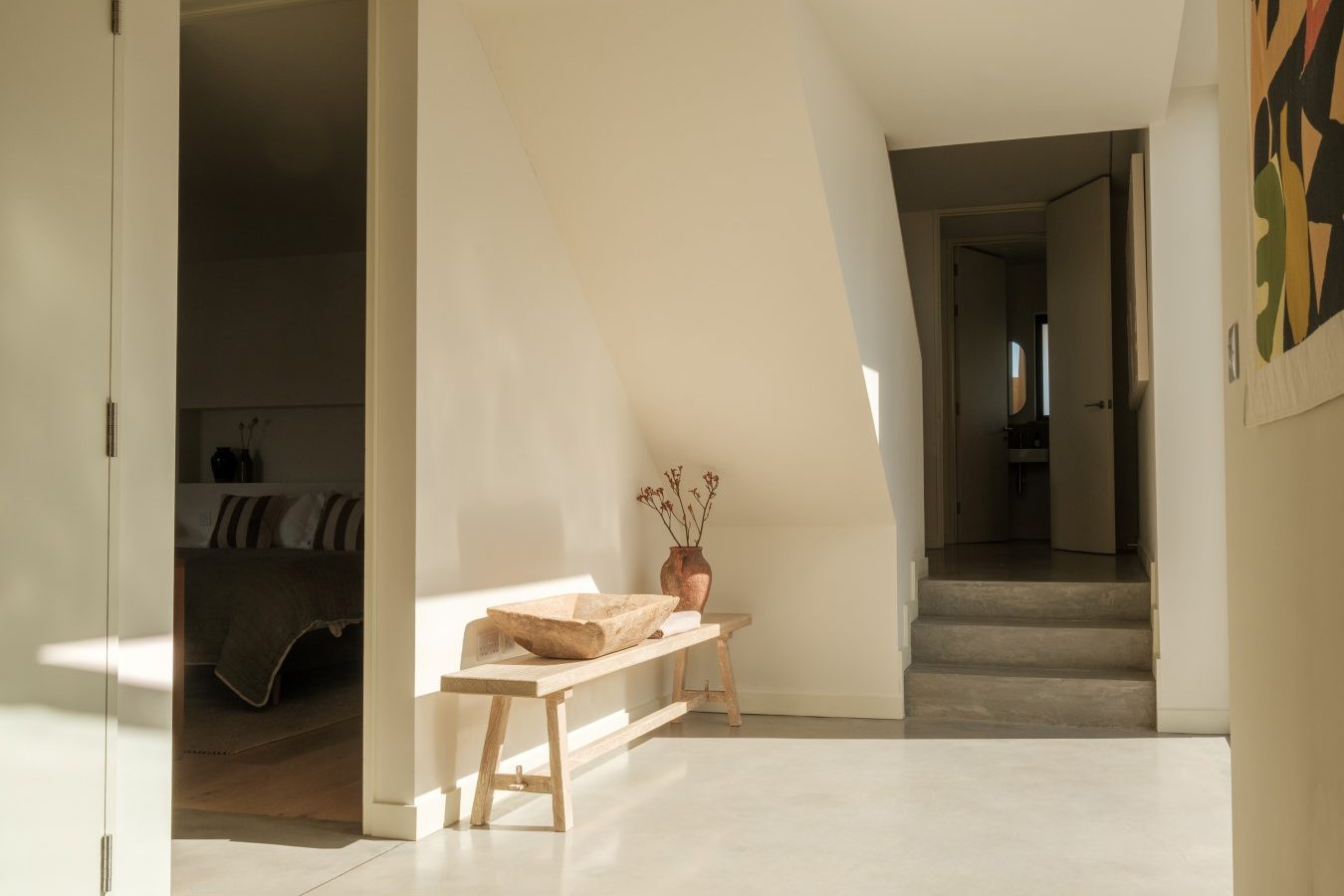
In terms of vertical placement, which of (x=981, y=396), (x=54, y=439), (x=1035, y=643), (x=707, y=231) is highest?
(x=707, y=231)

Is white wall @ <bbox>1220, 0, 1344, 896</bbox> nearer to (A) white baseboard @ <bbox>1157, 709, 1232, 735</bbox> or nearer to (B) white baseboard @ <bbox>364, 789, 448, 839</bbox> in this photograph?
(B) white baseboard @ <bbox>364, 789, 448, 839</bbox>

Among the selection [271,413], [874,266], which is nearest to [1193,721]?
[874,266]

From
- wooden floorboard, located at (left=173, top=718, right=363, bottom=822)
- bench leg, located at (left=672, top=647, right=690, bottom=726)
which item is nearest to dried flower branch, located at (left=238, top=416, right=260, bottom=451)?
wooden floorboard, located at (left=173, top=718, right=363, bottom=822)

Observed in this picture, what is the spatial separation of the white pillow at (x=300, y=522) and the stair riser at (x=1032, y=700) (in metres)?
3.67

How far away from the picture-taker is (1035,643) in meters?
5.28

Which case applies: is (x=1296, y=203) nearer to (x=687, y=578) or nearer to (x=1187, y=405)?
(x=687, y=578)

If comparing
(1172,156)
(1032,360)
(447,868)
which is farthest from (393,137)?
(1032,360)

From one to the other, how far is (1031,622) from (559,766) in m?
2.81

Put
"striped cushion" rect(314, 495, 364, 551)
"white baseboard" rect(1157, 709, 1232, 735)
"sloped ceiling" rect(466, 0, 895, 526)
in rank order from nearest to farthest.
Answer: "sloped ceiling" rect(466, 0, 895, 526), "white baseboard" rect(1157, 709, 1232, 735), "striped cushion" rect(314, 495, 364, 551)

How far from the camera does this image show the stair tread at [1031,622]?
528 cm

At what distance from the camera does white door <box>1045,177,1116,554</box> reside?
754cm

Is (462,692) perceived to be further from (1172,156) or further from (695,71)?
(1172,156)

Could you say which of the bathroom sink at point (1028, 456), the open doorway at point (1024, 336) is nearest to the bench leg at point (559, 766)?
the open doorway at point (1024, 336)

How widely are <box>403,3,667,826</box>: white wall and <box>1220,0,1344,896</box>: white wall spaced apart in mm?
2144
